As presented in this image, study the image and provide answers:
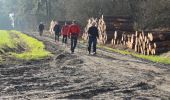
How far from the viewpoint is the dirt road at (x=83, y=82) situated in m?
10.9

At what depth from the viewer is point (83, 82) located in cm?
1305

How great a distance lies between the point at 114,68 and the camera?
659 inches

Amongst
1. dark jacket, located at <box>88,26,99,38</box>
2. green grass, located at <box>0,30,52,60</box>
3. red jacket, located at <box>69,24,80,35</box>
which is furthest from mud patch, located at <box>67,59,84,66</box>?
red jacket, located at <box>69,24,80,35</box>

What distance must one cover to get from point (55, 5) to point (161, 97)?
8446 cm

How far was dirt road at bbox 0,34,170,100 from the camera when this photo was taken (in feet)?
35.7

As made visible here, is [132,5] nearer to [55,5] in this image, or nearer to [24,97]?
[24,97]

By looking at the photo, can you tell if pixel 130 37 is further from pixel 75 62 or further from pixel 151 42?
pixel 75 62

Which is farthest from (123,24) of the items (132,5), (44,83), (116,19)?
(44,83)

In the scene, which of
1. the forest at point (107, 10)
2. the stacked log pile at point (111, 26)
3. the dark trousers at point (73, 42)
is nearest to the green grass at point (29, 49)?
the dark trousers at point (73, 42)

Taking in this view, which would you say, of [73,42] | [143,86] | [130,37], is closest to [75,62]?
[73,42]

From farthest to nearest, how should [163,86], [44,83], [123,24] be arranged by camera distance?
[123,24] → [44,83] → [163,86]

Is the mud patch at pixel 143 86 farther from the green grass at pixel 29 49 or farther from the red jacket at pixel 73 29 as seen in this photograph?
the red jacket at pixel 73 29

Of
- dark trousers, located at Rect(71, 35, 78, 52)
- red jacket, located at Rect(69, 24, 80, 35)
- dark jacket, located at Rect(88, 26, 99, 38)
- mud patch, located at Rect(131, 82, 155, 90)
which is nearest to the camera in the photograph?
mud patch, located at Rect(131, 82, 155, 90)

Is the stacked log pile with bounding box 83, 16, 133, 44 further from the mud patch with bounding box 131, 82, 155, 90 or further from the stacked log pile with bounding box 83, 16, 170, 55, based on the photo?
the mud patch with bounding box 131, 82, 155, 90
